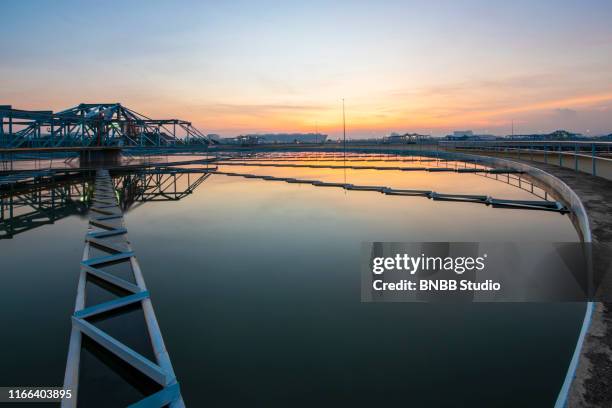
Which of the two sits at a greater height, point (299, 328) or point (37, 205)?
point (37, 205)

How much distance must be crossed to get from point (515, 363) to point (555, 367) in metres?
0.28

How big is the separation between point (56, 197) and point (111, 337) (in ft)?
39.2

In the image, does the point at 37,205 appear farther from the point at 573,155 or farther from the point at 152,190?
the point at 573,155

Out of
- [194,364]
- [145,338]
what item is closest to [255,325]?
[194,364]

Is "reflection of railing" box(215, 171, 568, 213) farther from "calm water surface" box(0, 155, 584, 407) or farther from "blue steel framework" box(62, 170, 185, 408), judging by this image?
"blue steel framework" box(62, 170, 185, 408)

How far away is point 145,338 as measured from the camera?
342cm

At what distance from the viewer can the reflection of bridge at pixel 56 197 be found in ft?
30.3

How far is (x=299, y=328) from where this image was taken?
11.9 ft

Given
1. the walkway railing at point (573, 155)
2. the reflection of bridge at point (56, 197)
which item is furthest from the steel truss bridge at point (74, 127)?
the walkway railing at point (573, 155)

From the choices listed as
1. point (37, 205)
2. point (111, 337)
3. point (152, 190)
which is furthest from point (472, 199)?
point (37, 205)

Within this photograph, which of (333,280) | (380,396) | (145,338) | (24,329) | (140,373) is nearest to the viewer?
(380,396)

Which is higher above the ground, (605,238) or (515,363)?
(605,238)

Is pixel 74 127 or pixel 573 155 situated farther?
pixel 74 127

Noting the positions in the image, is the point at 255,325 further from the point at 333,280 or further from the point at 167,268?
the point at 167,268
